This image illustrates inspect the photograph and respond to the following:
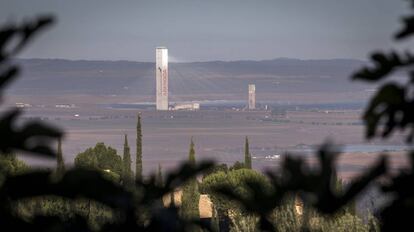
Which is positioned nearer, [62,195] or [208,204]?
[62,195]

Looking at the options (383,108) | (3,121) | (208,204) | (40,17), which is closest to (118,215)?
(3,121)

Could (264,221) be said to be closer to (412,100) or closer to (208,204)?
(412,100)

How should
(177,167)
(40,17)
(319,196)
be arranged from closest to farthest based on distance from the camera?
(319,196), (40,17), (177,167)

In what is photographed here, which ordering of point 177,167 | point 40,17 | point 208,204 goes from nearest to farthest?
point 40,17, point 177,167, point 208,204

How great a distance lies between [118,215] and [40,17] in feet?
1.11

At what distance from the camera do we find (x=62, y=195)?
66.0 inches

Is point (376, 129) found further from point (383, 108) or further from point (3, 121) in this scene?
point (3, 121)

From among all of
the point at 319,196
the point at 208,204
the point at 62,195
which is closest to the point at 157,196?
the point at 62,195

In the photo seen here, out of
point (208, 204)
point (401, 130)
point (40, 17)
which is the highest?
point (40, 17)

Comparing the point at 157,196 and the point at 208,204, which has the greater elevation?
the point at 157,196

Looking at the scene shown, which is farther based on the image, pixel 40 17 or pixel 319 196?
pixel 40 17

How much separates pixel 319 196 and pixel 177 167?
1.15 ft

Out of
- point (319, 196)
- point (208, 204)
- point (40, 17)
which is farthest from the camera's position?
point (208, 204)

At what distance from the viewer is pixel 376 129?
66.6 inches
